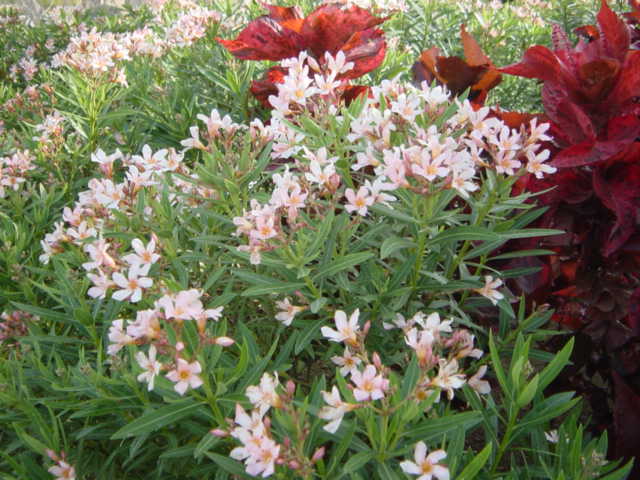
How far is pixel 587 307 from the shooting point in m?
1.81

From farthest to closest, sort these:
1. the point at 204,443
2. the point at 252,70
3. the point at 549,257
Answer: the point at 252,70 → the point at 549,257 → the point at 204,443

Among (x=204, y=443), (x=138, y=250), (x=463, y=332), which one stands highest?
(x=138, y=250)

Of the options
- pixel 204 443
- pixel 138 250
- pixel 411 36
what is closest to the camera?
pixel 204 443

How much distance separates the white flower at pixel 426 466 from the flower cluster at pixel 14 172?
73.1 inches

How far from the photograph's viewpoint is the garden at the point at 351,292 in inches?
48.5

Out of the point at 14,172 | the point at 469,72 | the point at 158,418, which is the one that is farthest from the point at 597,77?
the point at 14,172

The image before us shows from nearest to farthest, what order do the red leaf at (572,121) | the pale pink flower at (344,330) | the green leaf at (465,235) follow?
the pale pink flower at (344,330), the green leaf at (465,235), the red leaf at (572,121)

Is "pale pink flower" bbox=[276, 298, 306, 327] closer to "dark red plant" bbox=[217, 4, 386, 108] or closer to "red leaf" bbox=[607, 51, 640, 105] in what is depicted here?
"red leaf" bbox=[607, 51, 640, 105]

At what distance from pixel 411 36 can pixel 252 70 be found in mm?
1516

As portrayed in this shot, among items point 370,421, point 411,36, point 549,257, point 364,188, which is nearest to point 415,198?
point 364,188

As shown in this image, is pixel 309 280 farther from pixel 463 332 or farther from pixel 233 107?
pixel 233 107

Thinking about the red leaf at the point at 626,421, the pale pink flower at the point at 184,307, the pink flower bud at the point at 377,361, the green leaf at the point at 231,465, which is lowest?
the red leaf at the point at 626,421

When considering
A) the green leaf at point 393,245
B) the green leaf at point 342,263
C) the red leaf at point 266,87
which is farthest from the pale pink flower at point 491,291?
the red leaf at point 266,87

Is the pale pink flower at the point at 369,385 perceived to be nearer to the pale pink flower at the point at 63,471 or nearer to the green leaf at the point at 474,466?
the green leaf at the point at 474,466
